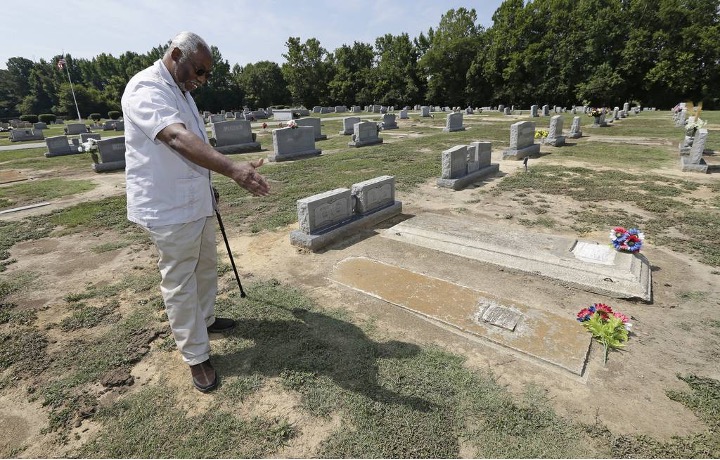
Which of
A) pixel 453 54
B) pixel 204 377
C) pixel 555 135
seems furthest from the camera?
pixel 453 54

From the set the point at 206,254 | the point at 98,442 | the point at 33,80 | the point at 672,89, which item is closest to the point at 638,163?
the point at 206,254

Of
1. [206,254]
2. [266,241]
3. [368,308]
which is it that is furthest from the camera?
A: [266,241]

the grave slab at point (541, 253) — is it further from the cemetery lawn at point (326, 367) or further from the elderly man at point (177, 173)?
the elderly man at point (177, 173)

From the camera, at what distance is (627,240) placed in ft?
14.6

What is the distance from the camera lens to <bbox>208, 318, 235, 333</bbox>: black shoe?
3459 mm

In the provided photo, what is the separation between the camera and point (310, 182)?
9.86 meters

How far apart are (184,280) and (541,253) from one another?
4290 millimetres

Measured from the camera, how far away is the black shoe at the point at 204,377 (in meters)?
2.73

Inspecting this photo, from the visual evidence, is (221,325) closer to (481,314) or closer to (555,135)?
(481,314)

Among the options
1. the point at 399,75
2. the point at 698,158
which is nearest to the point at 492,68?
the point at 399,75

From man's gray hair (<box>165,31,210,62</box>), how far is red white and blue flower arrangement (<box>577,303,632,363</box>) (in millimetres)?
3966

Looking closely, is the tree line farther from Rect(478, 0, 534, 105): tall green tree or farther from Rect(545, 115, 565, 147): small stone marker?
Rect(545, 115, 565, 147): small stone marker

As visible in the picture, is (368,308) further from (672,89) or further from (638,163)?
(672,89)

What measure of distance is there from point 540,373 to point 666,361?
114cm
